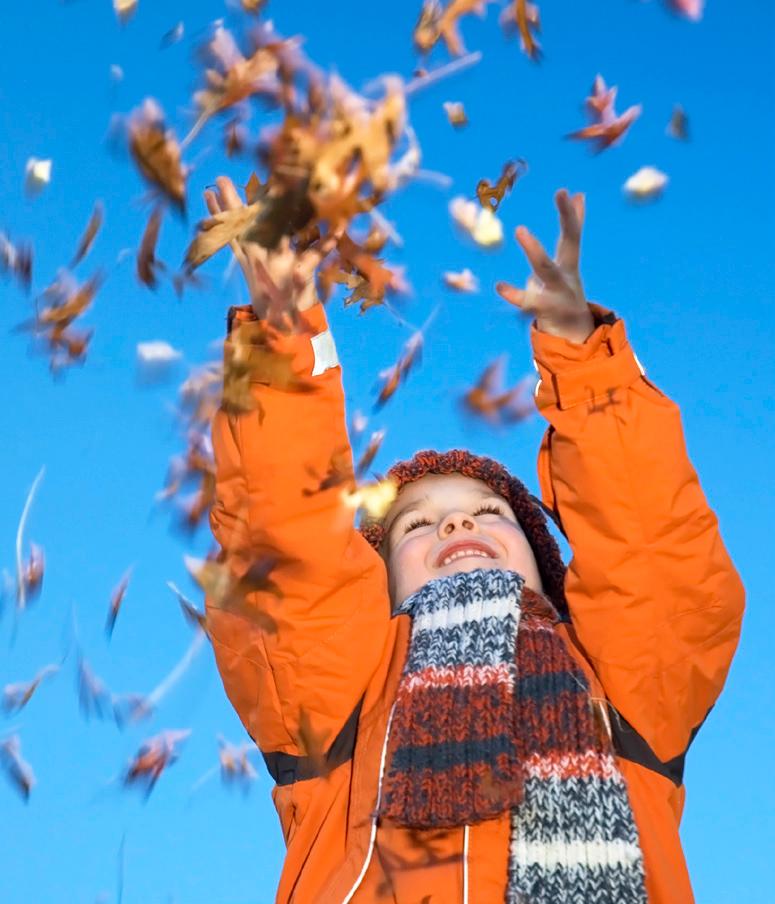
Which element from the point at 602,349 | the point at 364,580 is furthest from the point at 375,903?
the point at 602,349

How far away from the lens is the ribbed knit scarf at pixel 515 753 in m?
2.63

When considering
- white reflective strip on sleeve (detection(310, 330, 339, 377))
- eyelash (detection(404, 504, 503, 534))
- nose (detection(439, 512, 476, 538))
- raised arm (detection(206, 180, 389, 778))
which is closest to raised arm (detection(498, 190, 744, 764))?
white reflective strip on sleeve (detection(310, 330, 339, 377))

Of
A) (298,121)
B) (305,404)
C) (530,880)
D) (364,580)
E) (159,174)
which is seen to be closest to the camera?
(298,121)

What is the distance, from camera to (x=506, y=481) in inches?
157

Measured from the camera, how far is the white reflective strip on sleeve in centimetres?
287

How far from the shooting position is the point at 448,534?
367 cm

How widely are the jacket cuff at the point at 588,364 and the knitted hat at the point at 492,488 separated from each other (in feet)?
3.44

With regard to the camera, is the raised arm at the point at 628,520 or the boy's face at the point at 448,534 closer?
the raised arm at the point at 628,520

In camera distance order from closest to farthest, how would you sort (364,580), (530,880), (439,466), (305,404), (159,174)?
(159,174) → (530,880) → (305,404) → (364,580) → (439,466)

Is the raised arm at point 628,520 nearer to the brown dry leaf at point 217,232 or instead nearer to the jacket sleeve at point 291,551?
the jacket sleeve at point 291,551

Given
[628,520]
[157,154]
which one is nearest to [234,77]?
[157,154]

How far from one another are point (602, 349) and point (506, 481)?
1.12m

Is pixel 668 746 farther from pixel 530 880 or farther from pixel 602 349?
pixel 602 349

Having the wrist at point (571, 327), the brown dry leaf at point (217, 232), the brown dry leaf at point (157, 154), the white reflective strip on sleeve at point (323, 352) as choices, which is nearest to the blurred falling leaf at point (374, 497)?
the white reflective strip on sleeve at point (323, 352)
